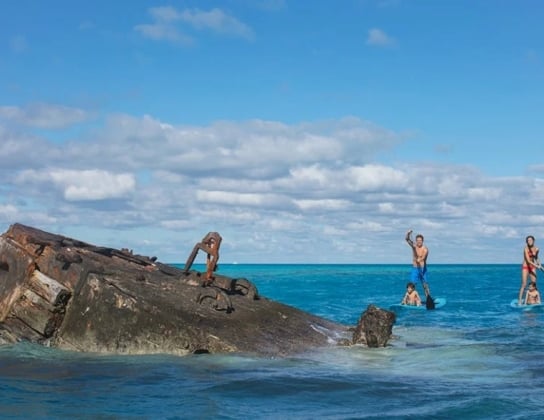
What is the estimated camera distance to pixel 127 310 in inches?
437

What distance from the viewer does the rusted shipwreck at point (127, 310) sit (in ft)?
36.6

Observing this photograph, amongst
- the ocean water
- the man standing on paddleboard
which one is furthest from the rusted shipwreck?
the man standing on paddleboard

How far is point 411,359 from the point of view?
1191 centimetres

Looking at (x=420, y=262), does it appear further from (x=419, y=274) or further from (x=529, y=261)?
(x=529, y=261)

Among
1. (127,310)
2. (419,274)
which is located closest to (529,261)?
(419,274)

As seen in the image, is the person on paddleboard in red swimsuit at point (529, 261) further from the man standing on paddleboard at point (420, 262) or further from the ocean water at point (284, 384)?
the ocean water at point (284, 384)

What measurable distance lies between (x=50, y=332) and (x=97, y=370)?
201cm

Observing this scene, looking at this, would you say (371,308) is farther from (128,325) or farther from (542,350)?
(128,325)

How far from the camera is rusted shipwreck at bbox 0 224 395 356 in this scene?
36.6ft

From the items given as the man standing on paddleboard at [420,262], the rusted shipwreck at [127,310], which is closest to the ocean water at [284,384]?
the rusted shipwreck at [127,310]

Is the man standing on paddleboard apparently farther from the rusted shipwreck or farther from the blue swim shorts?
the rusted shipwreck

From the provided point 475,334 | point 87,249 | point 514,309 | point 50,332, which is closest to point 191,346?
point 50,332

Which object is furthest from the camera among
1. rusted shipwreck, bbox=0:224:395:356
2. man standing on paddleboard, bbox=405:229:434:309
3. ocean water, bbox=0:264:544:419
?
man standing on paddleboard, bbox=405:229:434:309

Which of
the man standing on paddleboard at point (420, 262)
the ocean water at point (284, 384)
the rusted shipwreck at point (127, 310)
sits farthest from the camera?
the man standing on paddleboard at point (420, 262)
